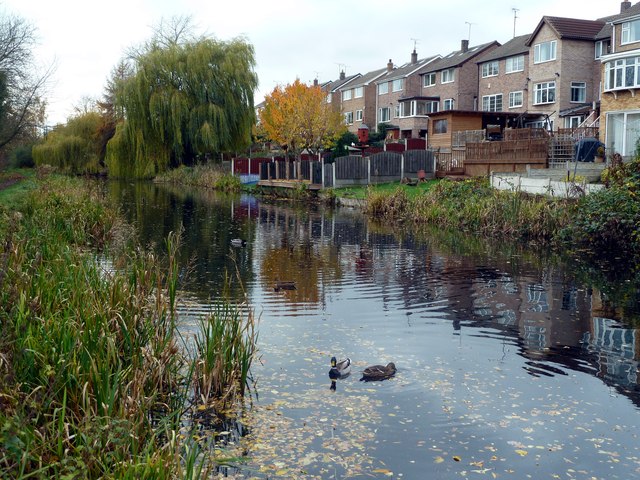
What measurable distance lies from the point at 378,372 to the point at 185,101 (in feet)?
144

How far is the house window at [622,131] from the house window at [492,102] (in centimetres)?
2224

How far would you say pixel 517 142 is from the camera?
3366 cm

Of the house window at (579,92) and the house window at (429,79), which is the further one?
the house window at (429,79)

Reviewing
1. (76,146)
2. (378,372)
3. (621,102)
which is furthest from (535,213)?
(76,146)

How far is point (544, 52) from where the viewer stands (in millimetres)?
52625

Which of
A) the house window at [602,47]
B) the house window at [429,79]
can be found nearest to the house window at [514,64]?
the house window at [602,47]

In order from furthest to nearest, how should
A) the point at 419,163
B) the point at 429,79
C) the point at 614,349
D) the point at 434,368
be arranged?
the point at 429,79
the point at 419,163
the point at 614,349
the point at 434,368

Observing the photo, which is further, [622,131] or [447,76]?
[447,76]

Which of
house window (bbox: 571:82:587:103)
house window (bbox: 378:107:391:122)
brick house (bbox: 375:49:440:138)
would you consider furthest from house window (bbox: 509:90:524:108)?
house window (bbox: 378:107:391:122)

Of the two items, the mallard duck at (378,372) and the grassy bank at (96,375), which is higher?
the grassy bank at (96,375)

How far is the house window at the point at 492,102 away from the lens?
58.9 m

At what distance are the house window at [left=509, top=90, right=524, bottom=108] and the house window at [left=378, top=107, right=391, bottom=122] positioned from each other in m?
19.5

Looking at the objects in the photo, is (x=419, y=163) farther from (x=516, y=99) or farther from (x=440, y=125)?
(x=516, y=99)

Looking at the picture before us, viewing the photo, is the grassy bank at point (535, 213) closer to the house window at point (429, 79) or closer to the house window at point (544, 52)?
the house window at point (544, 52)
